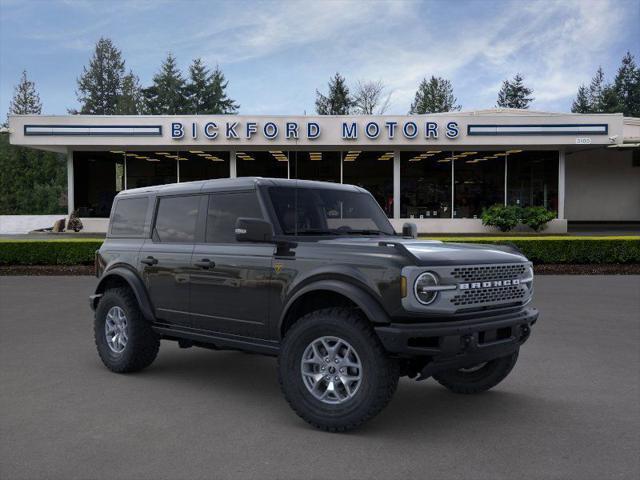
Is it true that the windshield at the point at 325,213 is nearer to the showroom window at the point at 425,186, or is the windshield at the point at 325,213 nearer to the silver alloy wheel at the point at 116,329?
the silver alloy wheel at the point at 116,329

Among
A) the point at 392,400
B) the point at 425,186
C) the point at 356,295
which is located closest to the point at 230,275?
the point at 356,295

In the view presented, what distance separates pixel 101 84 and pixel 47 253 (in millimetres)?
74330

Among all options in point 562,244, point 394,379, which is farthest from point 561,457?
point 562,244

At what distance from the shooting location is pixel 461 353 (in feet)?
14.3

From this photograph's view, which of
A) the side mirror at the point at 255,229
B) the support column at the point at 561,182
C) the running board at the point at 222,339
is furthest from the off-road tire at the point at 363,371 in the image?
the support column at the point at 561,182

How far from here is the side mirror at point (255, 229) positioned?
4.83m

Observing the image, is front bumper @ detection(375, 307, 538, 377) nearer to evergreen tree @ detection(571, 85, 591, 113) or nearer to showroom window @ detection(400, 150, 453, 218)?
showroom window @ detection(400, 150, 453, 218)

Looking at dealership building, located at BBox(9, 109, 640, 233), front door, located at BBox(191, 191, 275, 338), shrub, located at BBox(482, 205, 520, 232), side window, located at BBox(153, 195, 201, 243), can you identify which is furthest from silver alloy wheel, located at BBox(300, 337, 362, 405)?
shrub, located at BBox(482, 205, 520, 232)

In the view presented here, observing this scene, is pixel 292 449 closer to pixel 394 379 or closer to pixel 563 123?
pixel 394 379

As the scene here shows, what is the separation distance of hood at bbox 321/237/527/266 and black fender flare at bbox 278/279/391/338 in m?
0.33

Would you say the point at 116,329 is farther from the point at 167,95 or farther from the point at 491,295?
the point at 167,95

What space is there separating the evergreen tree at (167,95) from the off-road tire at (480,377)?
71914 mm

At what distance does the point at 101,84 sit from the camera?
8444 centimetres

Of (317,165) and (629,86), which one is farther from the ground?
(629,86)
